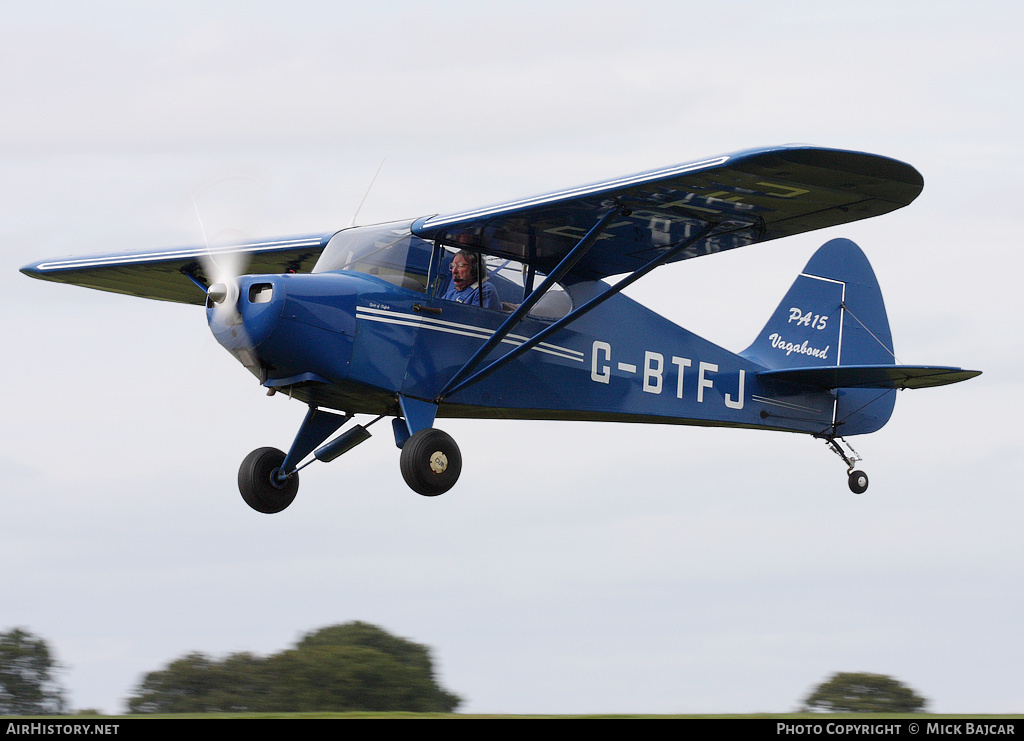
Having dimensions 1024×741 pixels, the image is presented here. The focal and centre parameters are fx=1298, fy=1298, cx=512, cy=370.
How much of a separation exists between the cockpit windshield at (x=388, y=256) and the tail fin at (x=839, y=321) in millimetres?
4819

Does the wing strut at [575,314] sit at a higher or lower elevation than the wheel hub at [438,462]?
higher

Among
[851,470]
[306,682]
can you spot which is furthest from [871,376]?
[306,682]

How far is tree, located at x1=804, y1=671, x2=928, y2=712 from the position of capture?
17.5 metres

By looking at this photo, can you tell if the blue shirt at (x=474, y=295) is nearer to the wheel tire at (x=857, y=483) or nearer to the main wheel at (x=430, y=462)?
the main wheel at (x=430, y=462)

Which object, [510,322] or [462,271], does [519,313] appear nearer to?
[510,322]

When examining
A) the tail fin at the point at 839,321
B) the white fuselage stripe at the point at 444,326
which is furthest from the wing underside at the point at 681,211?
the tail fin at the point at 839,321

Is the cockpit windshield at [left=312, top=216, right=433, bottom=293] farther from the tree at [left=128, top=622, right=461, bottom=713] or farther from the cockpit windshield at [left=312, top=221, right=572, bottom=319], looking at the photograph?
the tree at [left=128, top=622, right=461, bottom=713]

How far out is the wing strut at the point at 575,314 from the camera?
10.6 meters

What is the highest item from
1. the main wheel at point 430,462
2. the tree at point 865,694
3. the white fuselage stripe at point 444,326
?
the white fuselage stripe at point 444,326

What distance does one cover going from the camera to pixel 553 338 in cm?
1135

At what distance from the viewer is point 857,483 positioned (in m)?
13.5

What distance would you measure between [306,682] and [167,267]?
774 centimetres

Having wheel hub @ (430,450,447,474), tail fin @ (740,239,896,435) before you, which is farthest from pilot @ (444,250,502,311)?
tail fin @ (740,239,896,435)

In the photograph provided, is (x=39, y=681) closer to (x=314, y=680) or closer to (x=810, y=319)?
(x=314, y=680)
